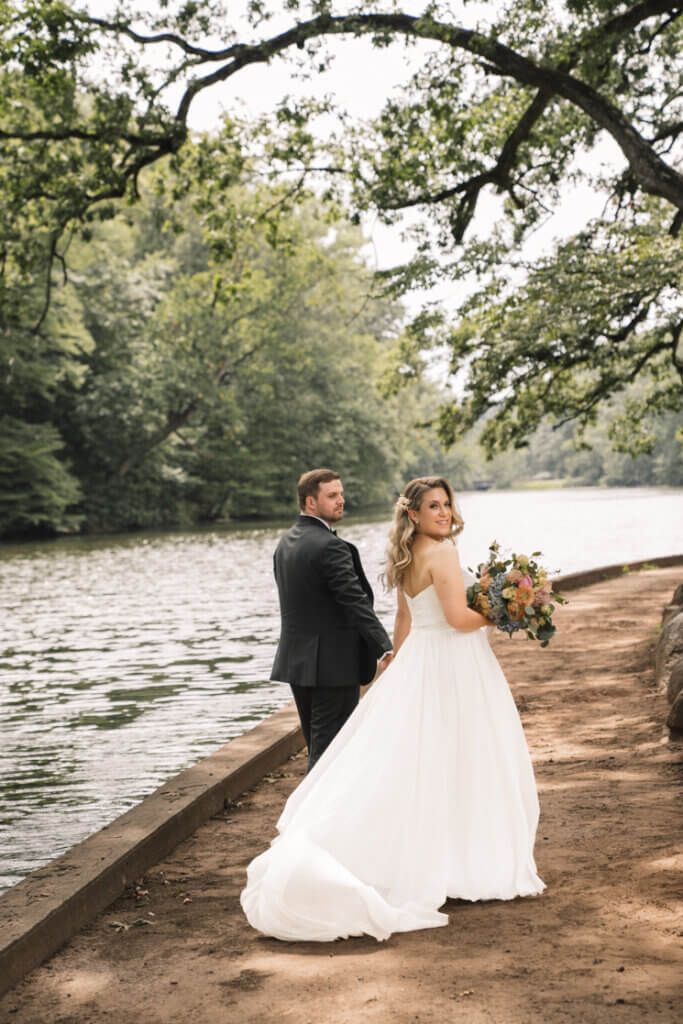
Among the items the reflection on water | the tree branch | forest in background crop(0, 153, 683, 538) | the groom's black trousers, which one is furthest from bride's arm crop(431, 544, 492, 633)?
forest in background crop(0, 153, 683, 538)

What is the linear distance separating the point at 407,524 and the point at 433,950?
193 centimetres

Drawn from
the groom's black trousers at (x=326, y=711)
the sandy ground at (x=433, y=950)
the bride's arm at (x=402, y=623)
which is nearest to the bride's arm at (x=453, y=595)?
the bride's arm at (x=402, y=623)

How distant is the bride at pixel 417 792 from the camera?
4.95 metres

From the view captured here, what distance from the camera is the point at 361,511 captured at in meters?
71.2

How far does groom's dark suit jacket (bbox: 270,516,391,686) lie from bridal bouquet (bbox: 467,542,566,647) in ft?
2.26

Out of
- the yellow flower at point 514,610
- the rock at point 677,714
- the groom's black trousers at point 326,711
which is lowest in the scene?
the rock at point 677,714

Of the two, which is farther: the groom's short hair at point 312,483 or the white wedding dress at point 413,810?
the groom's short hair at point 312,483

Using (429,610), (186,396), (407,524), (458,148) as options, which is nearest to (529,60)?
(458,148)

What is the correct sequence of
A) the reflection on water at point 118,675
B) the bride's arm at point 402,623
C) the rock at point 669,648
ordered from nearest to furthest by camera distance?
1. the bride's arm at point 402,623
2. the reflection on water at point 118,675
3. the rock at point 669,648

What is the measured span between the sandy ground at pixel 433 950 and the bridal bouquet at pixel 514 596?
4.09 feet

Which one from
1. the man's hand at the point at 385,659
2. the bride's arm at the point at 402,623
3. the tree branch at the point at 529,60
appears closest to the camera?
the bride's arm at the point at 402,623

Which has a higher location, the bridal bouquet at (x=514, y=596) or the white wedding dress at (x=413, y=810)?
the bridal bouquet at (x=514, y=596)

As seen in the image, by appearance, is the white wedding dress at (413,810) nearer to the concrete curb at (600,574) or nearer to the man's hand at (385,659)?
the man's hand at (385,659)

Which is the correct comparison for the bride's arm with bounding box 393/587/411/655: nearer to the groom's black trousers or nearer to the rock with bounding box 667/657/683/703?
the groom's black trousers
